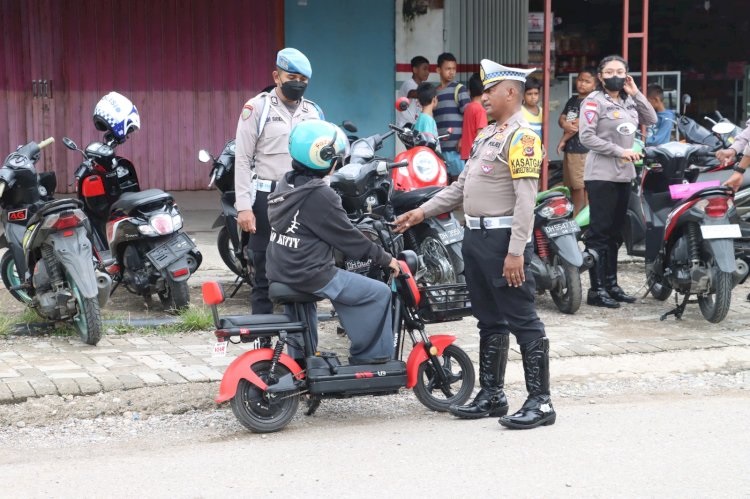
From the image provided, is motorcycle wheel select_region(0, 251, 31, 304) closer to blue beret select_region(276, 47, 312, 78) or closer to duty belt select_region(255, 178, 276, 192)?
duty belt select_region(255, 178, 276, 192)

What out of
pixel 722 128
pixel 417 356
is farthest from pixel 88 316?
pixel 722 128

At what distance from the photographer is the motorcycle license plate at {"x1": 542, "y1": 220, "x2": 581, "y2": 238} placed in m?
8.60

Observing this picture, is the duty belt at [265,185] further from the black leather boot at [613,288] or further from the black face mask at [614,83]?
the black leather boot at [613,288]

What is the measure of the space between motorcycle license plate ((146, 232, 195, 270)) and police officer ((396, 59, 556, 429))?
2.94 metres

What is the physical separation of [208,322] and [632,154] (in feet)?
11.1

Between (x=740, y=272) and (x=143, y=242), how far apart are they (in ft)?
14.1

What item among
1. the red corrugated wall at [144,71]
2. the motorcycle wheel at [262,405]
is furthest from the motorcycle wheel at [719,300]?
the red corrugated wall at [144,71]

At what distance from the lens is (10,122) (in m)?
12.1

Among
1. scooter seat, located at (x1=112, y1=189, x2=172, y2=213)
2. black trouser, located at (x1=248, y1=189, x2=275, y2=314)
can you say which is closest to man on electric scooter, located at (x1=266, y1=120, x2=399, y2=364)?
black trouser, located at (x1=248, y1=189, x2=275, y2=314)

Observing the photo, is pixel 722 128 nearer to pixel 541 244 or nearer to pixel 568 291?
pixel 541 244

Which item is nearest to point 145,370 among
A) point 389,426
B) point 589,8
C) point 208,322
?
point 208,322

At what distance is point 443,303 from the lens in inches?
243

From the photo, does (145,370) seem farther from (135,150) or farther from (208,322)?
(135,150)

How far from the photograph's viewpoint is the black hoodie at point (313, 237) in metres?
5.82
